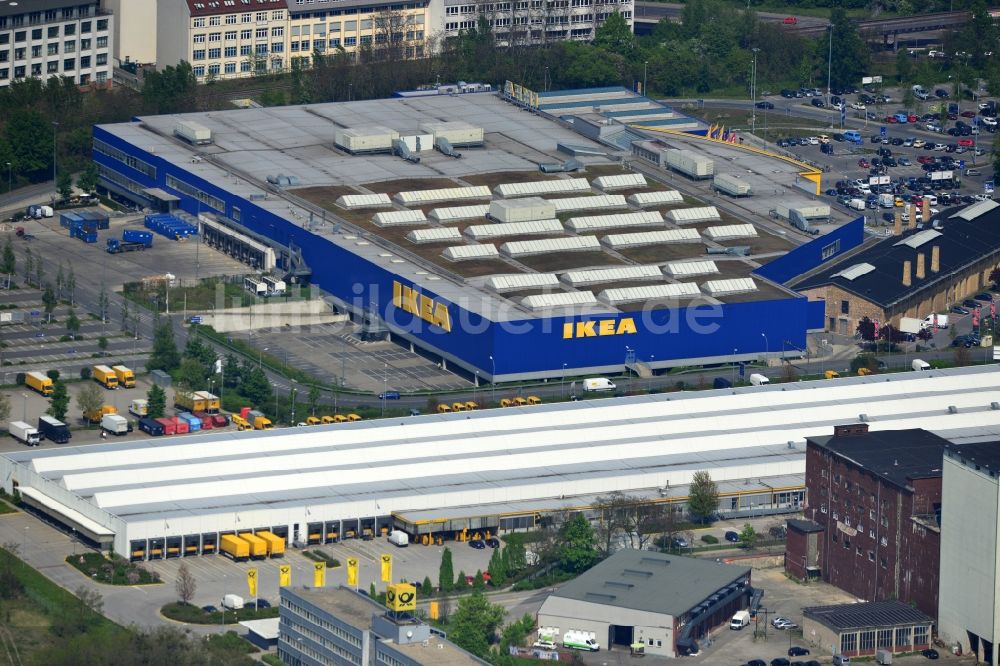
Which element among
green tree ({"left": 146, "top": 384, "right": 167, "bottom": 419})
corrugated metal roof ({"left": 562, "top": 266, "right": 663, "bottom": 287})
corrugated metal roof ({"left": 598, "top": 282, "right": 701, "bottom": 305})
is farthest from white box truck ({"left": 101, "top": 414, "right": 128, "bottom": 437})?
corrugated metal roof ({"left": 598, "top": 282, "right": 701, "bottom": 305})

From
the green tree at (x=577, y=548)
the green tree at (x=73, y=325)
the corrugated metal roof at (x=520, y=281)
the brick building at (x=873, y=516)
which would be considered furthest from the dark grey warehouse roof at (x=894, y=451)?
the green tree at (x=73, y=325)

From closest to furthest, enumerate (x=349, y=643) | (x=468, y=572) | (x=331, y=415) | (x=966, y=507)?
1. (x=349, y=643)
2. (x=966, y=507)
3. (x=468, y=572)
4. (x=331, y=415)

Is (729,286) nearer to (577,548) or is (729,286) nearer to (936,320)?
(936,320)

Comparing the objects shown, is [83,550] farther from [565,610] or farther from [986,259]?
[986,259]

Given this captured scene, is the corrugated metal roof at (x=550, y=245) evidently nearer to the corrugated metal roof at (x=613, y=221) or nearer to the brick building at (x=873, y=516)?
the corrugated metal roof at (x=613, y=221)

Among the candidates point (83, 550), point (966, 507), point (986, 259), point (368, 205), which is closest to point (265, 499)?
point (83, 550)

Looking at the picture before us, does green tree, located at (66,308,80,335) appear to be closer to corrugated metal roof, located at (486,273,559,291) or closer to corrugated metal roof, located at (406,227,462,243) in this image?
corrugated metal roof, located at (406,227,462,243)
